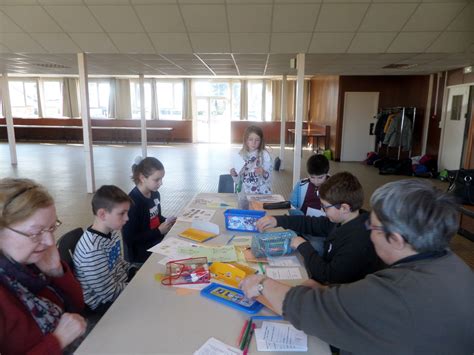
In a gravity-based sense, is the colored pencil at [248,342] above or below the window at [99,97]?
below

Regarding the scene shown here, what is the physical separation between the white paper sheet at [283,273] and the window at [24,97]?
52.2ft

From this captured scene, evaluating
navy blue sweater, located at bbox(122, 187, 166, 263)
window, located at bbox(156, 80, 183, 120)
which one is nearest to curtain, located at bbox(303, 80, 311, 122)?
window, located at bbox(156, 80, 183, 120)

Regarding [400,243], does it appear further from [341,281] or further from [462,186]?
[462,186]

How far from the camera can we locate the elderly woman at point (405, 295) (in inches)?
33.1

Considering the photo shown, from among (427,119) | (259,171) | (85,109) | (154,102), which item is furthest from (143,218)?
(154,102)

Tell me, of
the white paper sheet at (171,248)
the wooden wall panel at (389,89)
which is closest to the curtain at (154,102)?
the wooden wall panel at (389,89)

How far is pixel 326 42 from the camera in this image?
4.84 metres

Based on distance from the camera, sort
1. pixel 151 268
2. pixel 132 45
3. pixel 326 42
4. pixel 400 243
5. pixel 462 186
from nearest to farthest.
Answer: pixel 400 243 < pixel 151 268 < pixel 462 186 < pixel 326 42 < pixel 132 45

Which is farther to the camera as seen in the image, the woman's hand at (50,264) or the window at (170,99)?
the window at (170,99)

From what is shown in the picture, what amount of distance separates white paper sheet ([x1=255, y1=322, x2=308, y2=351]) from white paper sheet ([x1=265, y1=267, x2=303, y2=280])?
1.15 ft

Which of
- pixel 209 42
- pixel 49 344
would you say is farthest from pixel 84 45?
pixel 49 344

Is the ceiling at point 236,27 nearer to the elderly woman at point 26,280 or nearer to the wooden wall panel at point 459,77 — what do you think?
the wooden wall panel at point 459,77

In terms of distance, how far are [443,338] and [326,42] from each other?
468 cm

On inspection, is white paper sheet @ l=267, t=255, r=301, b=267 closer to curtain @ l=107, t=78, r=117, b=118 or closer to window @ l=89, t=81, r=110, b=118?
curtain @ l=107, t=78, r=117, b=118
